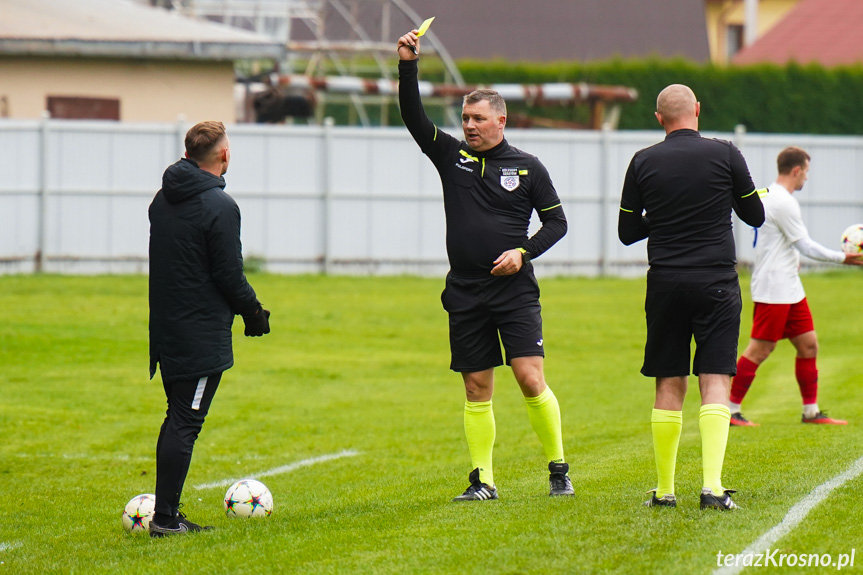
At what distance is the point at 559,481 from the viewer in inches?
260

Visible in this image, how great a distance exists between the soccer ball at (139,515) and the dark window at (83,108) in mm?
17599

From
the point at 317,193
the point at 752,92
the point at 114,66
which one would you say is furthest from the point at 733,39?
the point at 114,66

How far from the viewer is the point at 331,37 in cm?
2984

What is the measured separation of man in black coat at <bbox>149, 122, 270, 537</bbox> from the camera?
614 centimetres

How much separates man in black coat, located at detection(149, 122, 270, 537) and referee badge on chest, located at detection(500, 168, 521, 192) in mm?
1466

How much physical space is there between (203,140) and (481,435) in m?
2.25

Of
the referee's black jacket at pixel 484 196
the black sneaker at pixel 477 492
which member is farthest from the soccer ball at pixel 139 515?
the referee's black jacket at pixel 484 196

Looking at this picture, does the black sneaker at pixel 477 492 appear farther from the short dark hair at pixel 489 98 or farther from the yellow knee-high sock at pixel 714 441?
the short dark hair at pixel 489 98

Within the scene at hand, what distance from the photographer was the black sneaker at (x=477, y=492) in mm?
6598

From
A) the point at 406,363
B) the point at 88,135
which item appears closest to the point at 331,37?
the point at 88,135

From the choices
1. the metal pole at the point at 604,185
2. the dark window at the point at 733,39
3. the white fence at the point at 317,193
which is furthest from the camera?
the dark window at the point at 733,39

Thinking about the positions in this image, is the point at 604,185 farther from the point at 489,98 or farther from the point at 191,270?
→ the point at 191,270

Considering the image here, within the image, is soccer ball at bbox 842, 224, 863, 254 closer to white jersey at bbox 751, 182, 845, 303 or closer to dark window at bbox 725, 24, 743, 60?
white jersey at bbox 751, 182, 845, 303

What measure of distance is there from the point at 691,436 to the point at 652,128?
2175 cm
